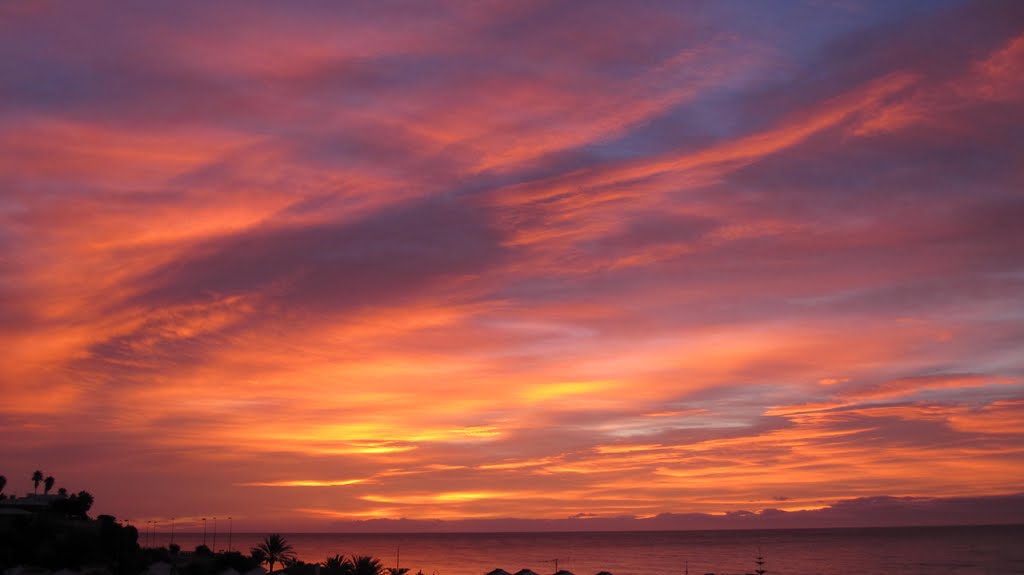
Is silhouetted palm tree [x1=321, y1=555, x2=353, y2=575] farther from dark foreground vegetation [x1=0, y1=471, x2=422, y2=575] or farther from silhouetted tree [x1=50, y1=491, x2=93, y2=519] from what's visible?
silhouetted tree [x1=50, y1=491, x2=93, y2=519]

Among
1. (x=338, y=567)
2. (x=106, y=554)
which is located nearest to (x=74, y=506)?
(x=106, y=554)

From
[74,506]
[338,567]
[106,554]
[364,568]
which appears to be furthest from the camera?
[74,506]

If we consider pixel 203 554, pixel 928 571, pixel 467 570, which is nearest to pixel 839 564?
pixel 928 571

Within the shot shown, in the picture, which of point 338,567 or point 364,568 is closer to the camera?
point 338,567

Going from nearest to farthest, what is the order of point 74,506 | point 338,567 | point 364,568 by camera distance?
point 338,567 < point 364,568 < point 74,506

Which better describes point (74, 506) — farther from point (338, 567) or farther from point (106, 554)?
point (338, 567)

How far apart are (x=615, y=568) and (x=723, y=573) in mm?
19167

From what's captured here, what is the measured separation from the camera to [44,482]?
114500 millimetres

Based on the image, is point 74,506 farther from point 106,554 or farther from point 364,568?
point 364,568

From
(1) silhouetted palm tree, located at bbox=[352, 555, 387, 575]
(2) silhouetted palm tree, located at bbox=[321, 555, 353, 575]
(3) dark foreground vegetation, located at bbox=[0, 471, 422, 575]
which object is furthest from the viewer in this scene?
(3) dark foreground vegetation, located at bbox=[0, 471, 422, 575]

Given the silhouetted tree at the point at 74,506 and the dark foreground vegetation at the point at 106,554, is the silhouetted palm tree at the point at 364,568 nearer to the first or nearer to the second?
the dark foreground vegetation at the point at 106,554

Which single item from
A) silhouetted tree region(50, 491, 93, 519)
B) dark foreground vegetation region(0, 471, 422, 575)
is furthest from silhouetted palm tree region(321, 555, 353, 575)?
silhouetted tree region(50, 491, 93, 519)

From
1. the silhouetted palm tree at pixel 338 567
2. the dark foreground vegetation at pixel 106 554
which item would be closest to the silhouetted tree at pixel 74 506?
the dark foreground vegetation at pixel 106 554

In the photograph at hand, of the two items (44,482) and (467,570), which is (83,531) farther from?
(467,570)
